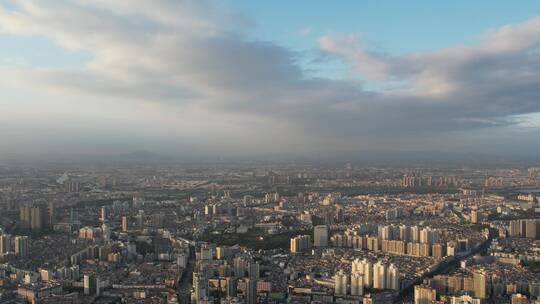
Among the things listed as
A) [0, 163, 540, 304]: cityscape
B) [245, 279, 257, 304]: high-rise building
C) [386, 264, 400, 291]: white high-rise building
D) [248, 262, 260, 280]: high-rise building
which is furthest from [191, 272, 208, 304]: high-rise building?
[386, 264, 400, 291]: white high-rise building

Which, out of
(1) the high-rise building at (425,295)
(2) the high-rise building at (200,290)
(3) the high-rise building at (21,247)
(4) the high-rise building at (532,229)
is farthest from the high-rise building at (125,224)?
(4) the high-rise building at (532,229)

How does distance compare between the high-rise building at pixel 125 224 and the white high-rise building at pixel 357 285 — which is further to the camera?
the high-rise building at pixel 125 224

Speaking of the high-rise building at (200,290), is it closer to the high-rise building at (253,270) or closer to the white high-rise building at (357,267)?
the high-rise building at (253,270)

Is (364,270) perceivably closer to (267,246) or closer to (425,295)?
(425,295)

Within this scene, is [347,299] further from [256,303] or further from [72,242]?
[72,242]

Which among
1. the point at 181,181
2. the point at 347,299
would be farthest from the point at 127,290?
the point at 181,181

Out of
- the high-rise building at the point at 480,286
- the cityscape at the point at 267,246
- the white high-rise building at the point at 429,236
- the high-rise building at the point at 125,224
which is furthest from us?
the high-rise building at the point at 125,224

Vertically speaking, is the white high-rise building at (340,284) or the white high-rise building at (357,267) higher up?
the white high-rise building at (357,267)

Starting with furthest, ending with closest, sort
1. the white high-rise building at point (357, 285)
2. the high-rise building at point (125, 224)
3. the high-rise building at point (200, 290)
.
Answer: the high-rise building at point (125, 224) → the white high-rise building at point (357, 285) → the high-rise building at point (200, 290)
